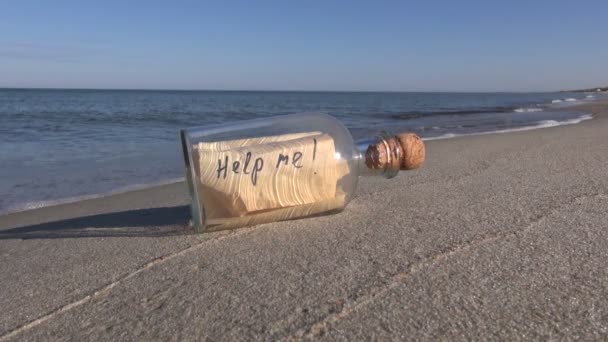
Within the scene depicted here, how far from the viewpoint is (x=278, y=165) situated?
65.7 inches

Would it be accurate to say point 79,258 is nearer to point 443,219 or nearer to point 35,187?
point 443,219

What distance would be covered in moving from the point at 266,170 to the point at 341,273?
49 centimetres

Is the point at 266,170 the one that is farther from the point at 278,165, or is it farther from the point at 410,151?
the point at 410,151

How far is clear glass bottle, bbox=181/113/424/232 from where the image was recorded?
5.32ft

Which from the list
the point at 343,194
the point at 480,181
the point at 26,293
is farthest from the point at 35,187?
the point at 480,181

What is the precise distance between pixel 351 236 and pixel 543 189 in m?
1.15

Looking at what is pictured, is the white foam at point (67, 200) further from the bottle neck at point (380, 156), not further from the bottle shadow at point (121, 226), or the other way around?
the bottle neck at point (380, 156)

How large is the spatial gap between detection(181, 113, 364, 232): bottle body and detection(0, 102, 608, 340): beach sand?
98 millimetres

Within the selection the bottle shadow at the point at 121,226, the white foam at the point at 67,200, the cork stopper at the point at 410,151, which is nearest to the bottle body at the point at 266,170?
the cork stopper at the point at 410,151

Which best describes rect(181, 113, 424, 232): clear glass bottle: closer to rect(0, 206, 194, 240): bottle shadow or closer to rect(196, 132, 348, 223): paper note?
rect(196, 132, 348, 223): paper note

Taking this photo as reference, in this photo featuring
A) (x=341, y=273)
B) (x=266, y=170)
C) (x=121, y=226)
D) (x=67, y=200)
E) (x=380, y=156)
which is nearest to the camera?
(x=341, y=273)

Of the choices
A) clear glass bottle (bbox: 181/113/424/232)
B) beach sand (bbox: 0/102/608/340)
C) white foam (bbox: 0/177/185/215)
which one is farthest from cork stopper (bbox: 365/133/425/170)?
white foam (bbox: 0/177/185/215)

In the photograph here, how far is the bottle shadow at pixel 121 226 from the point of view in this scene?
1962 mm

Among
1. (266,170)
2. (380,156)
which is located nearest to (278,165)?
(266,170)
